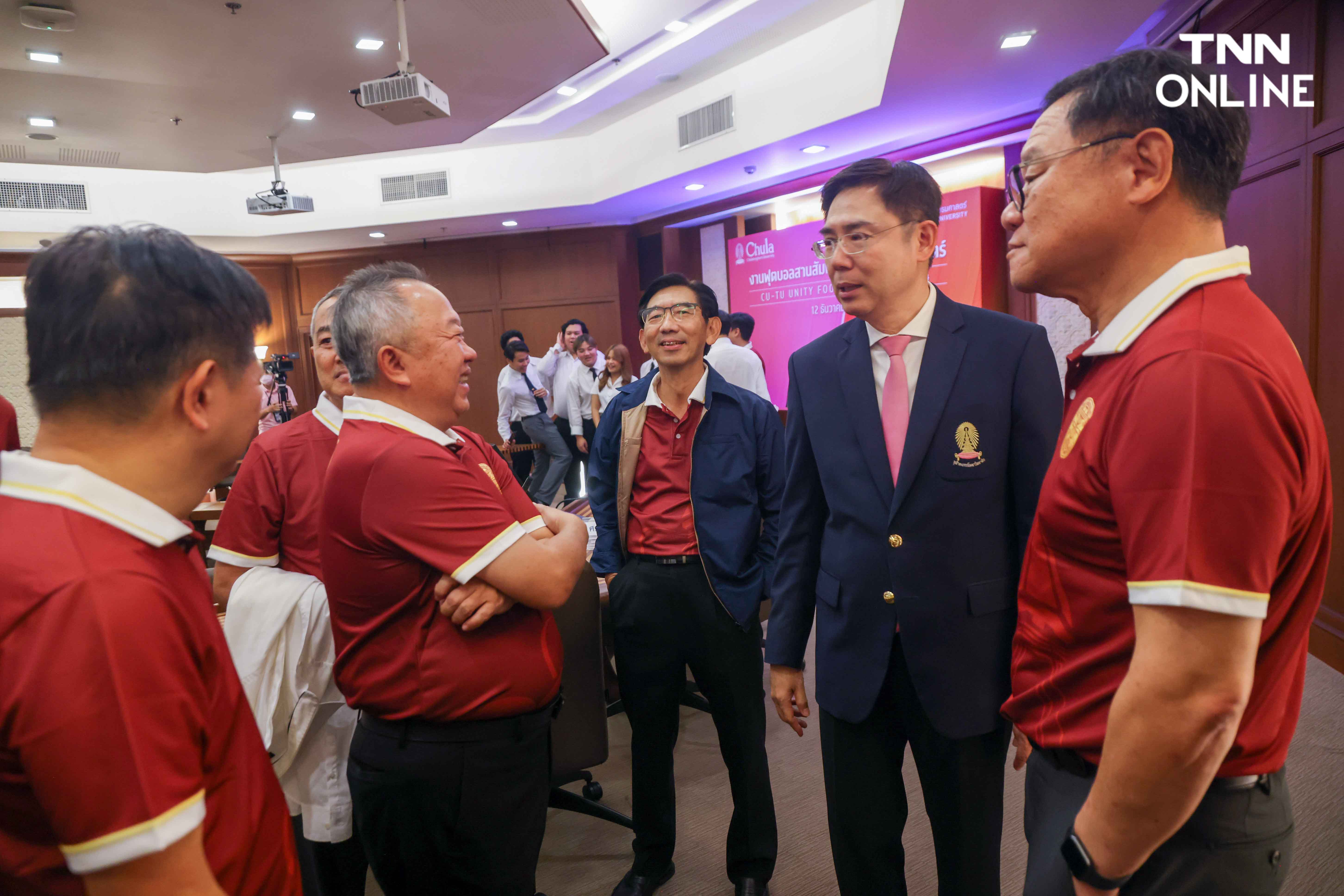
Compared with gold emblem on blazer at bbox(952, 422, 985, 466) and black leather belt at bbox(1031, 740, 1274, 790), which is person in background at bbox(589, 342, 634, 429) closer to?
gold emblem on blazer at bbox(952, 422, 985, 466)

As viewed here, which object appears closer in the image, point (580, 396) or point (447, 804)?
point (447, 804)

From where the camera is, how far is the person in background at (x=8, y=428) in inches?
76.4

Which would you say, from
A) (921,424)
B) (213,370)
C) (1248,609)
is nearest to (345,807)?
(213,370)

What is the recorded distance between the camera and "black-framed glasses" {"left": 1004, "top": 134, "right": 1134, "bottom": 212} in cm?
93

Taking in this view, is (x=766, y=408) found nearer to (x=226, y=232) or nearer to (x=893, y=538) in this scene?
(x=893, y=538)

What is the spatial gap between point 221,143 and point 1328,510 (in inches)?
307

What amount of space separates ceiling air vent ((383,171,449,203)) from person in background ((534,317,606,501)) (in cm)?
293

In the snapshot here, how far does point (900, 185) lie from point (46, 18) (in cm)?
483

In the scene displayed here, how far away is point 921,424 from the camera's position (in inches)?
54.9

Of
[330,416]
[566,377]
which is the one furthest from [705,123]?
[330,416]

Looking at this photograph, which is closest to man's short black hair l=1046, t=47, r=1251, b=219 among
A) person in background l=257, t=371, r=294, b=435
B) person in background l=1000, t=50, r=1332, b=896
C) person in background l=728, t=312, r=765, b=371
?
person in background l=1000, t=50, r=1332, b=896

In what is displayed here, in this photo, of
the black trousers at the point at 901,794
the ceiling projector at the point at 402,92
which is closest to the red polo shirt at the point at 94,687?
the black trousers at the point at 901,794

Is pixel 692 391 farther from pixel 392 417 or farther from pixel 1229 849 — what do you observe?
pixel 1229 849

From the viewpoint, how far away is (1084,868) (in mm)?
822
